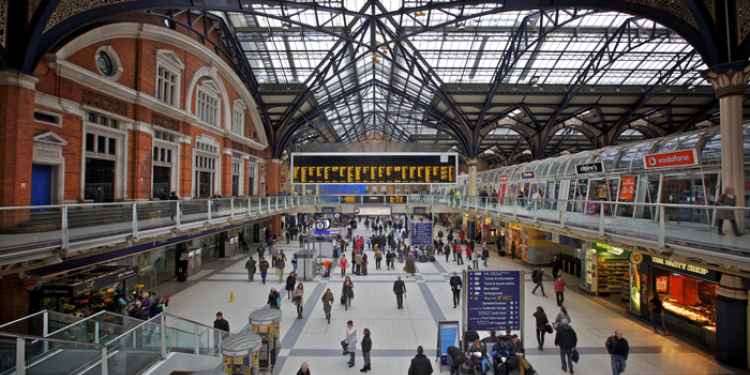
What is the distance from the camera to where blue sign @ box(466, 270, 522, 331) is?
342 inches

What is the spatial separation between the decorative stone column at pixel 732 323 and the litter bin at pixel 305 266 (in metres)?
14.7

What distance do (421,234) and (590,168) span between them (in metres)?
9.32

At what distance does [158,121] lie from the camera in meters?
16.0

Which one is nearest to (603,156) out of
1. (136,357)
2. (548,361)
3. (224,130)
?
(548,361)

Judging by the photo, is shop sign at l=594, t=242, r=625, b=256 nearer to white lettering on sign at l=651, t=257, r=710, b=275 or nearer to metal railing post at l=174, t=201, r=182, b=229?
white lettering on sign at l=651, t=257, r=710, b=275

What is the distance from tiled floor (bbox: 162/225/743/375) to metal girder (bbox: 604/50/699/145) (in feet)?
61.5

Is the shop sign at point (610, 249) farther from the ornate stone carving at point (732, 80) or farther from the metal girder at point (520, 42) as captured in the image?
the metal girder at point (520, 42)

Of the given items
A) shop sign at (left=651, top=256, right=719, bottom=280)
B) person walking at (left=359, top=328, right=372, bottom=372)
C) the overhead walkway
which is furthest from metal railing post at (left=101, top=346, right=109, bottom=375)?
shop sign at (left=651, top=256, right=719, bottom=280)

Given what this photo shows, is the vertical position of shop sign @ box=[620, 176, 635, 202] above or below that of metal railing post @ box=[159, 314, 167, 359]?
above

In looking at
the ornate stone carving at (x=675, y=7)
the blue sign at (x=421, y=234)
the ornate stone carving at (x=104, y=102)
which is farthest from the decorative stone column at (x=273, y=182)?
the ornate stone carving at (x=675, y=7)

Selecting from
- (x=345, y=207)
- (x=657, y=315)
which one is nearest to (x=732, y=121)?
(x=657, y=315)

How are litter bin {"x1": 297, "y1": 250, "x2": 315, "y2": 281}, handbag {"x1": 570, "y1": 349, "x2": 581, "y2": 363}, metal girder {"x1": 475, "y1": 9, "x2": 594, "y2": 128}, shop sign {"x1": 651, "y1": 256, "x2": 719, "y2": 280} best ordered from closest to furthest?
handbag {"x1": 570, "y1": 349, "x2": 581, "y2": 363}, shop sign {"x1": 651, "y1": 256, "x2": 719, "y2": 280}, litter bin {"x1": 297, "y1": 250, "x2": 315, "y2": 281}, metal girder {"x1": 475, "y1": 9, "x2": 594, "y2": 128}

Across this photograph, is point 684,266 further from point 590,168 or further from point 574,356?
point 574,356

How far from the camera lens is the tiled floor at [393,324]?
9.02 m
